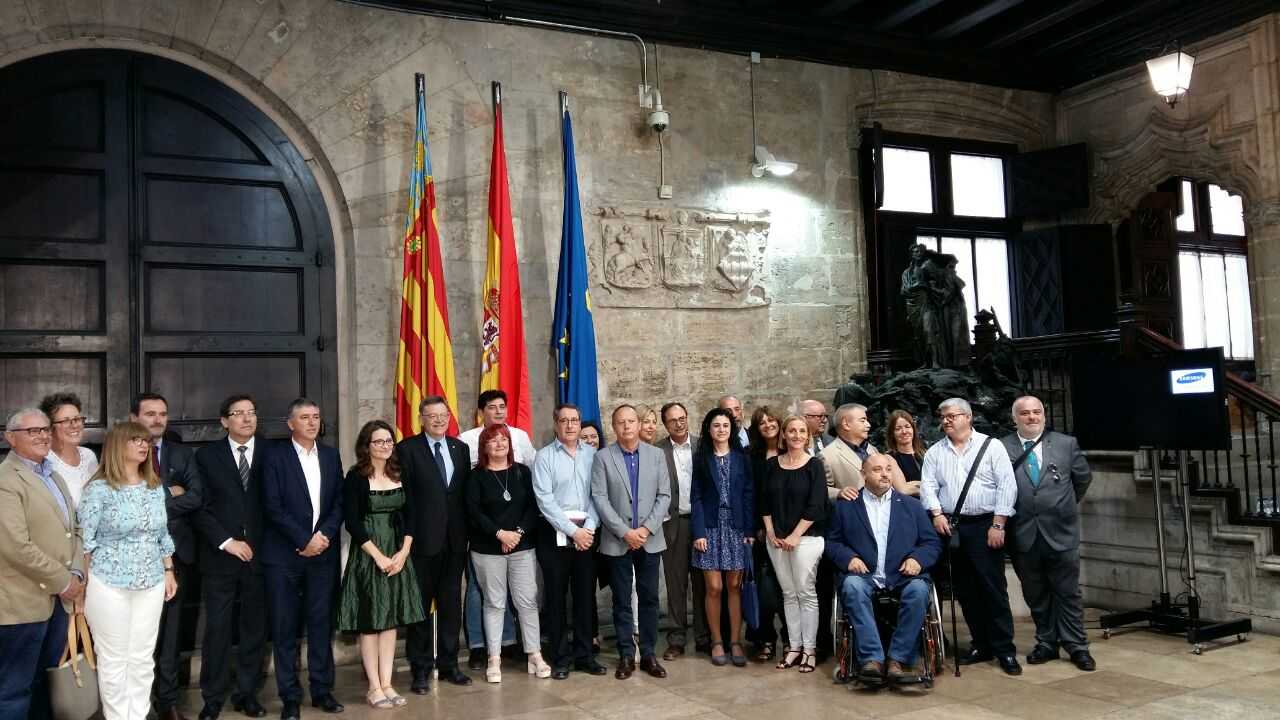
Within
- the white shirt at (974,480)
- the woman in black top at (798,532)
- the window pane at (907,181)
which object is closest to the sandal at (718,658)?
the woman in black top at (798,532)

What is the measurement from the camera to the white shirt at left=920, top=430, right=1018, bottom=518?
19.1 ft

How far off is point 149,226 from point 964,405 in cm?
535

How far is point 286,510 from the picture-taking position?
519cm

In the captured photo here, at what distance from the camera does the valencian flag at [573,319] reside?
7.40m

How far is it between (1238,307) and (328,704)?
1073cm

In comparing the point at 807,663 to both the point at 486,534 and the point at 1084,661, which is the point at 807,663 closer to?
the point at 1084,661

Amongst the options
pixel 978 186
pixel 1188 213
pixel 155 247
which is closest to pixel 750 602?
pixel 155 247

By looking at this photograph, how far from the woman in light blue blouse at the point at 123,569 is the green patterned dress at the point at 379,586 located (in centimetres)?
94

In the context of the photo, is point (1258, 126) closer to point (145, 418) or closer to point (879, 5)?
point (879, 5)

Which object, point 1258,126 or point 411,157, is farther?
point 1258,126

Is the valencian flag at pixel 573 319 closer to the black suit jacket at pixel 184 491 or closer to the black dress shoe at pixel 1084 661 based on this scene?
the black suit jacket at pixel 184 491

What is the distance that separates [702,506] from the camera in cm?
602

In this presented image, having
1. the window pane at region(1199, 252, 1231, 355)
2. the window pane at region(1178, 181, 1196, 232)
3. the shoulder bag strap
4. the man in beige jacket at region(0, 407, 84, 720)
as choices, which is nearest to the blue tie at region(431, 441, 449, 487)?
the man in beige jacket at region(0, 407, 84, 720)

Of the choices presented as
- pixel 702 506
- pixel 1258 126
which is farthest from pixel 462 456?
pixel 1258 126
